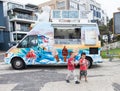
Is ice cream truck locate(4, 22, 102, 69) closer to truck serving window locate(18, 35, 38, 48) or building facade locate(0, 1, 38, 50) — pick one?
truck serving window locate(18, 35, 38, 48)

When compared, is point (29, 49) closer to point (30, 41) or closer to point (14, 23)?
point (30, 41)

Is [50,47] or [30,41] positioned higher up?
[30,41]

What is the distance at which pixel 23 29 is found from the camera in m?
50.8

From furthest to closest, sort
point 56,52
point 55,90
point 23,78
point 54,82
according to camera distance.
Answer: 1. point 56,52
2. point 23,78
3. point 54,82
4. point 55,90

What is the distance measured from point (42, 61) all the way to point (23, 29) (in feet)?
123

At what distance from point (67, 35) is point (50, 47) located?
1291mm

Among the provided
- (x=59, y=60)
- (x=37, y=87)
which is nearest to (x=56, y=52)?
(x=59, y=60)

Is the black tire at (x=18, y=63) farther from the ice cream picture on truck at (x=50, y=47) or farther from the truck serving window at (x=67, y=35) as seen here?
the truck serving window at (x=67, y=35)

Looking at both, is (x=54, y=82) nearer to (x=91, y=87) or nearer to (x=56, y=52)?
(x=91, y=87)

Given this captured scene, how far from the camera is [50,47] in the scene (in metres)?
14.2

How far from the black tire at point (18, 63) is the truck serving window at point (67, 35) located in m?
2.40

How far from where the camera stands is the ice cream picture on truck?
1409cm

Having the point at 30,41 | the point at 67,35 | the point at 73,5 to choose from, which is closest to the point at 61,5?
the point at 73,5

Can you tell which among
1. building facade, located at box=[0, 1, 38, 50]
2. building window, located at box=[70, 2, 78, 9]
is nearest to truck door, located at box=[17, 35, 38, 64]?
building facade, located at box=[0, 1, 38, 50]
